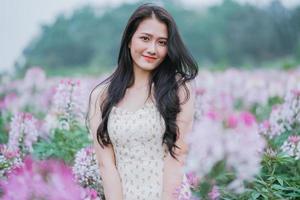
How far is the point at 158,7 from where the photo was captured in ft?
9.80

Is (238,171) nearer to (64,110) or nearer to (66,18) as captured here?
(64,110)

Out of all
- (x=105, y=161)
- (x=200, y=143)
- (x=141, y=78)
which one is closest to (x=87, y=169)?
(x=105, y=161)

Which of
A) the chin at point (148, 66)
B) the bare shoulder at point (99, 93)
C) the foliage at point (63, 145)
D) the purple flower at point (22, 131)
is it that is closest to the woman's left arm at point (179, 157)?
the chin at point (148, 66)

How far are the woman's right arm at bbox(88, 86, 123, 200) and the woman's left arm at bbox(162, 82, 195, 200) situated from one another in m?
0.23

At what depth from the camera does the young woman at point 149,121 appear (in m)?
2.94

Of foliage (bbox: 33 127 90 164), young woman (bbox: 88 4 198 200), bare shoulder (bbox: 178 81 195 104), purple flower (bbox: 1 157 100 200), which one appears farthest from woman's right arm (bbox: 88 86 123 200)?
purple flower (bbox: 1 157 100 200)

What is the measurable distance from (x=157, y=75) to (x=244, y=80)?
13.8 ft

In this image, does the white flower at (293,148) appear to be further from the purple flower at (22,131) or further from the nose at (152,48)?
the purple flower at (22,131)

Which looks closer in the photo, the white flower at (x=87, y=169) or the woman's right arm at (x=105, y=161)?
the woman's right arm at (x=105, y=161)

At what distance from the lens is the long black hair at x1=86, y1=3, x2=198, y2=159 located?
2.95m

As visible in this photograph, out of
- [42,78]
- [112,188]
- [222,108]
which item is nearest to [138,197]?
[112,188]

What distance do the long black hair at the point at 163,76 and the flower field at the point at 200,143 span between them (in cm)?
23

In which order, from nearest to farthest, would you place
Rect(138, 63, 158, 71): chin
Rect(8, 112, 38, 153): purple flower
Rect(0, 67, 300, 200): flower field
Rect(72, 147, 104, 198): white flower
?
Rect(0, 67, 300, 200): flower field
Rect(138, 63, 158, 71): chin
Rect(72, 147, 104, 198): white flower
Rect(8, 112, 38, 153): purple flower

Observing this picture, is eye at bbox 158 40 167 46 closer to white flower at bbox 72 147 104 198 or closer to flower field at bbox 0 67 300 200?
flower field at bbox 0 67 300 200
